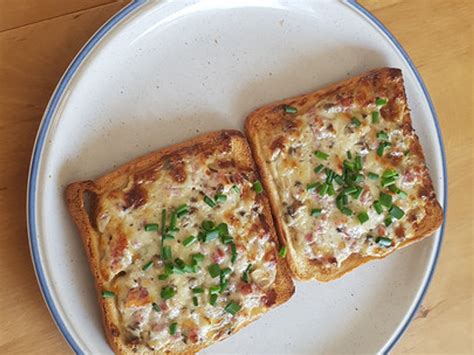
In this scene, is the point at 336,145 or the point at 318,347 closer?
the point at 336,145

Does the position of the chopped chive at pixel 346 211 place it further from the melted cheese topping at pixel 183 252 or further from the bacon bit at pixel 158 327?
the bacon bit at pixel 158 327

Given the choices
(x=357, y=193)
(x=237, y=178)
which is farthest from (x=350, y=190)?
(x=237, y=178)

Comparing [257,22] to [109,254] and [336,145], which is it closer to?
[336,145]

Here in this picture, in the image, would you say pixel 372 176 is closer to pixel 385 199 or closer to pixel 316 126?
pixel 385 199

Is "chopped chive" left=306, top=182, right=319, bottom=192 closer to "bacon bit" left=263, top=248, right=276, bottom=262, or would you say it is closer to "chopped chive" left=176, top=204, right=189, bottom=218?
"bacon bit" left=263, top=248, right=276, bottom=262

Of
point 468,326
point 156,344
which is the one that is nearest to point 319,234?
point 156,344

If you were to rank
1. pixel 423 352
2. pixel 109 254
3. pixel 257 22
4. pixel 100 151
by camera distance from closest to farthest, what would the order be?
1. pixel 109 254
2. pixel 100 151
3. pixel 257 22
4. pixel 423 352
